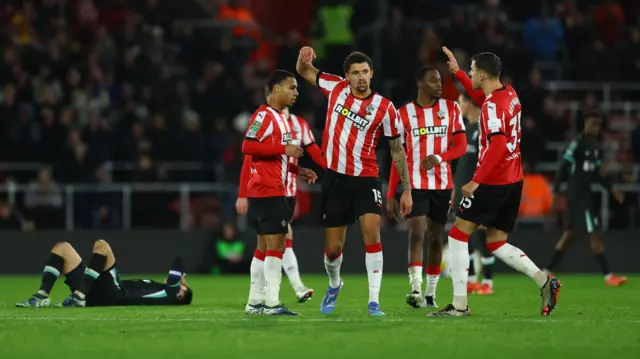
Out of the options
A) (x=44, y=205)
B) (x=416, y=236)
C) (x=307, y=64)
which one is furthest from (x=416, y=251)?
(x=44, y=205)

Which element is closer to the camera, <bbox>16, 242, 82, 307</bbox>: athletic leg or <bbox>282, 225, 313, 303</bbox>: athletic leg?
<bbox>16, 242, 82, 307</bbox>: athletic leg

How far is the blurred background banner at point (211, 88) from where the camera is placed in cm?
1895

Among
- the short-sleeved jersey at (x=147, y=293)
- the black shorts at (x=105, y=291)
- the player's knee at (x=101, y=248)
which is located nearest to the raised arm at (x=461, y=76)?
the short-sleeved jersey at (x=147, y=293)

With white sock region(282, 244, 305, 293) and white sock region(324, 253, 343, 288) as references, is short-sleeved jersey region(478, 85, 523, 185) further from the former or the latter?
white sock region(282, 244, 305, 293)

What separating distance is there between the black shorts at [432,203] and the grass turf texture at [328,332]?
954mm

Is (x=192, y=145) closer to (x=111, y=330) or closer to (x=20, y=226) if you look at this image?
(x=20, y=226)

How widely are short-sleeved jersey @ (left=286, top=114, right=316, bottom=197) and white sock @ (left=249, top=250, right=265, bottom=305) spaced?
1.08 m

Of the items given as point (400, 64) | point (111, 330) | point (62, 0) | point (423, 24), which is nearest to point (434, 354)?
point (111, 330)

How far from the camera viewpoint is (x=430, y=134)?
469 inches

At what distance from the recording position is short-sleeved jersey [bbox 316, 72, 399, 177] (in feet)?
34.3

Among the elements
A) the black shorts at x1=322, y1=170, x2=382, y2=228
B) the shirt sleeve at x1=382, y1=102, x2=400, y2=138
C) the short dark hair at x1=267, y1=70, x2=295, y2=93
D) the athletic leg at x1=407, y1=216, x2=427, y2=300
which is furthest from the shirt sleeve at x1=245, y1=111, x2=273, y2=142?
the athletic leg at x1=407, y1=216, x2=427, y2=300

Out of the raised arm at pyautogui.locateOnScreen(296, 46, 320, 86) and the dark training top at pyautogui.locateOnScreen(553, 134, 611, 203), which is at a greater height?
the raised arm at pyautogui.locateOnScreen(296, 46, 320, 86)

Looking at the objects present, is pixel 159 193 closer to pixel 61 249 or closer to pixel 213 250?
pixel 213 250

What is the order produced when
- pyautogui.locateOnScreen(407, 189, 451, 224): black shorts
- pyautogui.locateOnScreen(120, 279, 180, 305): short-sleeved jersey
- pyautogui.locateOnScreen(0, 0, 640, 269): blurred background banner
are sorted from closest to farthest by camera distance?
pyautogui.locateOnScreen(120, 279, 180, 305): short-sleeved jersey → pyautogui.locateOnScreen(407, 189, 451, 224): black shorts → pyautogui.locateOnScreen(0, 0, 640, 269): blurred background banner
